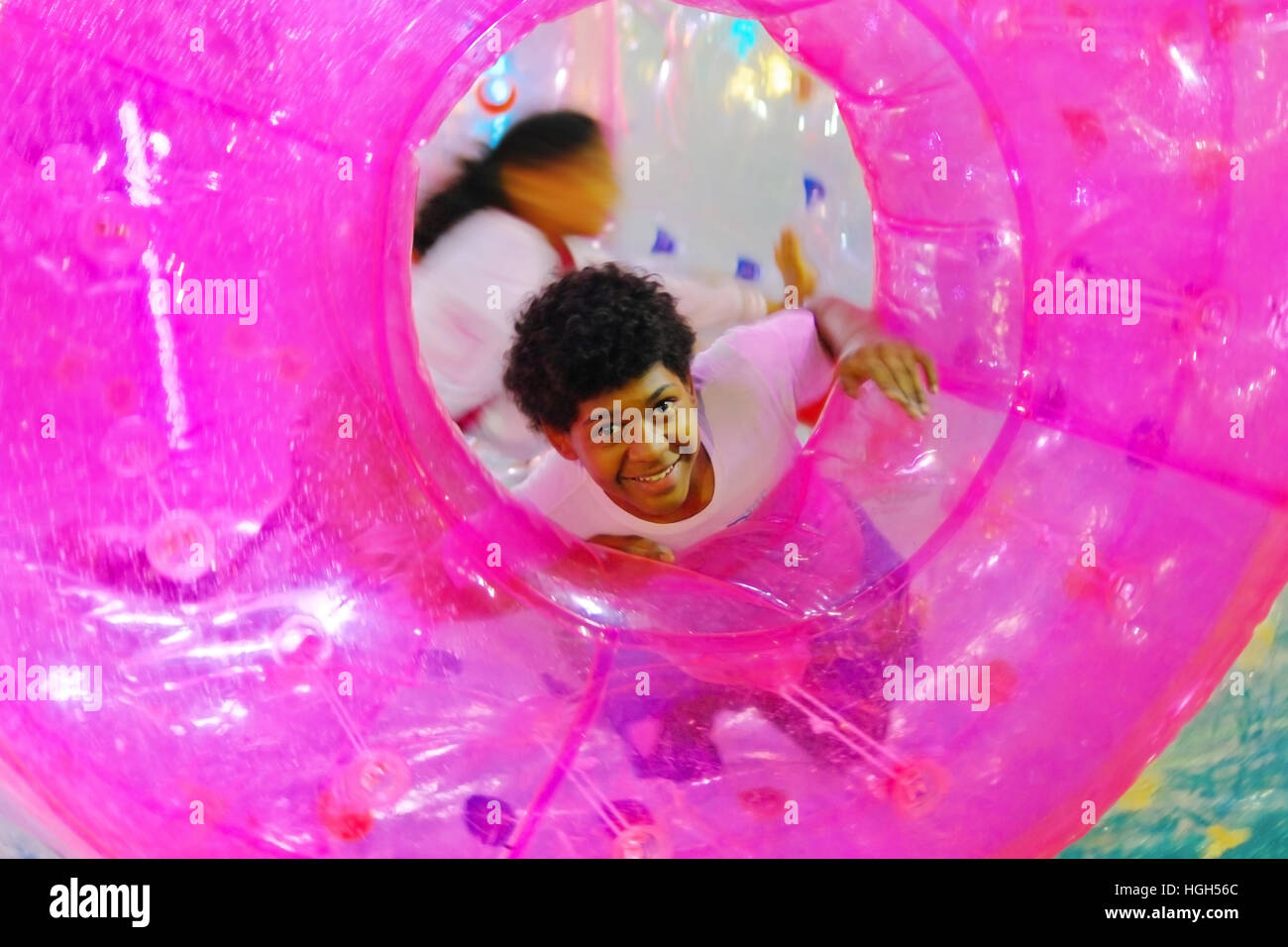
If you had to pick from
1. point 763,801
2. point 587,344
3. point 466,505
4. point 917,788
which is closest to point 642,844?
point 763,801

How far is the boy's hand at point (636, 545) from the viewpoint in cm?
135

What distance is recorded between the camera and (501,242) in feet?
6.11

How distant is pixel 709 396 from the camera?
1438 mm

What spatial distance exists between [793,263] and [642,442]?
73cm

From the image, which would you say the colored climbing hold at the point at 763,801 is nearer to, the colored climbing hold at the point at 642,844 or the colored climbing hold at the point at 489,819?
the colored climbing hold at the point at 642,844

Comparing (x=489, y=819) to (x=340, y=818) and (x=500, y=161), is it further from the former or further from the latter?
(x=500, y=161)

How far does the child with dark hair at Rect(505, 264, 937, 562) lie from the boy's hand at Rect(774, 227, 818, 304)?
1.03ft

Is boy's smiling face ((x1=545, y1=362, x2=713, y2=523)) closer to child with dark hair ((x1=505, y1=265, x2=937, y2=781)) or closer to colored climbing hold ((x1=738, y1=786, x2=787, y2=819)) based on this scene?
child with dark hair ((x1=505, y1=265, x2=937, y2=781))

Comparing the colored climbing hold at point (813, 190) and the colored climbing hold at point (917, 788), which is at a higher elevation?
the colored climbing hold at point (813, 190)

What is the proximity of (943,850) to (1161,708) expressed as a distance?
0.24 metres

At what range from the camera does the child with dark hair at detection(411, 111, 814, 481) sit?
1835 millimetres

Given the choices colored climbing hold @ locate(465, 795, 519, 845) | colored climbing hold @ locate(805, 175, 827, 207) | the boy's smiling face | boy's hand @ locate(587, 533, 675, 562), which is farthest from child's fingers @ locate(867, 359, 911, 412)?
colored climbing hold @ locate(805, 175, 827, 207)

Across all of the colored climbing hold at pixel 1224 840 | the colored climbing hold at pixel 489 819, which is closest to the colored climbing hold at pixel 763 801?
the colored climbing hold at pixel 489 819
